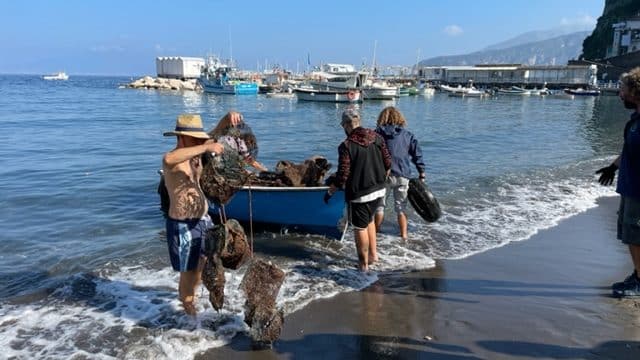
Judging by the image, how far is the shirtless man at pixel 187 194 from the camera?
15.8 ft

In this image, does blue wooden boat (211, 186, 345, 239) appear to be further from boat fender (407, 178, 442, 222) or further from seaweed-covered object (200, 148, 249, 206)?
seaweed-covered object (200, 148, 249, 206)

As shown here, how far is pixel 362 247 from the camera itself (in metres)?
6.93

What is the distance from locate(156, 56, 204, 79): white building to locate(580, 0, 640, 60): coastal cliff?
3771 inches

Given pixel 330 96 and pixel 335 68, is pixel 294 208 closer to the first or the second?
pixel 330 96

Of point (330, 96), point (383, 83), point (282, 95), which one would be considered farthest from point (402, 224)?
point (383, 83)

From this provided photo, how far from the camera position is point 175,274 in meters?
7.55

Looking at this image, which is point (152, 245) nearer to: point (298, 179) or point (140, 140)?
point (298, 179)

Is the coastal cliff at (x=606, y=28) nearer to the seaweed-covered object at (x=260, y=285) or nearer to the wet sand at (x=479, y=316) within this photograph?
the wet sand at (x=479, y=316)

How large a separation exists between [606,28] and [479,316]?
410 feet

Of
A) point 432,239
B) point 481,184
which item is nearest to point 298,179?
point 432,239

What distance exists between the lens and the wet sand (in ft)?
16.5

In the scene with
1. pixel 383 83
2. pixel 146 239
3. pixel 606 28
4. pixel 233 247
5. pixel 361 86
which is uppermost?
pixel 606 28

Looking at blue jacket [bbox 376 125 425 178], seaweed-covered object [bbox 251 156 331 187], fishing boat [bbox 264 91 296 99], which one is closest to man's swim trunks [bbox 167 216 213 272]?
blue jacket [bbox 376 125 425 178]

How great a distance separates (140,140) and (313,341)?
23232 millimetres
